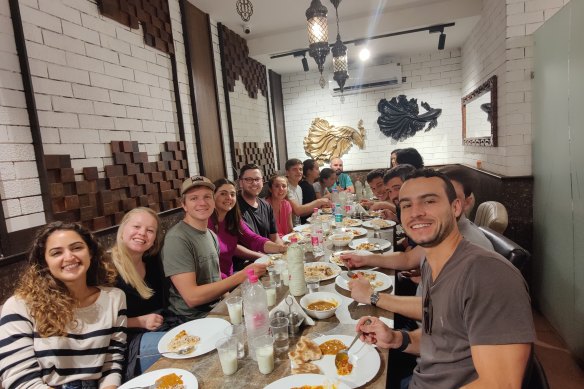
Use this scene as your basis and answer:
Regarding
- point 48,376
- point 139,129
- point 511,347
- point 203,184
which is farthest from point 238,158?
point 511,347

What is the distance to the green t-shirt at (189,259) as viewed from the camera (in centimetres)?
192

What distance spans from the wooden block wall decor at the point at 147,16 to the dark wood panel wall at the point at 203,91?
0.34 metres

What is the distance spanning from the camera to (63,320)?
1.39 metres

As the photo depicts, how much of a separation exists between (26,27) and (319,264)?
242 cm

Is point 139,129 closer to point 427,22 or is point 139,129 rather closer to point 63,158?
point 63,158

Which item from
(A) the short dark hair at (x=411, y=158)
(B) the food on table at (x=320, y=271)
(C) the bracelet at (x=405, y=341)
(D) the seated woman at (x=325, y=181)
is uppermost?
(A) the short dark hair at (x=411, y=158)

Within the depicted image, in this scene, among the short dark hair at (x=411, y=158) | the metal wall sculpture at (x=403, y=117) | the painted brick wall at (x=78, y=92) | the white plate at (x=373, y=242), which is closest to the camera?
the painted brick wall at (x=78, y=92)

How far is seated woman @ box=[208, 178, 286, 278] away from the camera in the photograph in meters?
2.72

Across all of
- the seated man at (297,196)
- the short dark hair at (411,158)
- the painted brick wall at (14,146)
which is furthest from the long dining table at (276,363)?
the seated man at (297,196)

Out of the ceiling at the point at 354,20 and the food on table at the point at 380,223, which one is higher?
the ceiling at the point at 354,20

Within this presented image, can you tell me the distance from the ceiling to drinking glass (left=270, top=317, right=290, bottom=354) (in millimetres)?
3853

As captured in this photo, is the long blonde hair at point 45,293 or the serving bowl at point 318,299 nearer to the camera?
the long blonde hair at point 45,293

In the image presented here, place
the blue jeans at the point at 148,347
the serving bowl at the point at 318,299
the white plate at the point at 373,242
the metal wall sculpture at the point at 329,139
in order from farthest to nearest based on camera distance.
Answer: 1. the metal wall sculpture at the point at 329,139
2. the white plate at the point at 373,242
3. the blue jeans at the point at 148,347
4. the serving bowl at the point at 318,299

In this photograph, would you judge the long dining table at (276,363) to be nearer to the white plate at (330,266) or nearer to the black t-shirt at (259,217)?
the white plate at (330,266)
